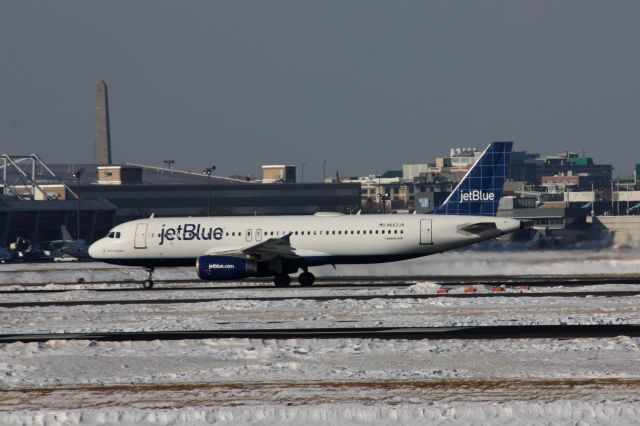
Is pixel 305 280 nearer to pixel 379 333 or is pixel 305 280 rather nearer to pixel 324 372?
pixel 379 333

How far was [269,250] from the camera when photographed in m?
51.5

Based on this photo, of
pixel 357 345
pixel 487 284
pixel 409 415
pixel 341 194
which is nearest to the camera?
pixel 409 415

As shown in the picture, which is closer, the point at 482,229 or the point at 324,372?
the point at 324,372

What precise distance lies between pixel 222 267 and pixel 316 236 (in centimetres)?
480

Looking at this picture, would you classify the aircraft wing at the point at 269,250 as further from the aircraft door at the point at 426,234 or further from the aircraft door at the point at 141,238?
the aircraft door at the point at 426,234

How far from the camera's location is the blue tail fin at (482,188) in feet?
176

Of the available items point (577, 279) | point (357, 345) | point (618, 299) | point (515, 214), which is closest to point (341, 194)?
point (515, 214)

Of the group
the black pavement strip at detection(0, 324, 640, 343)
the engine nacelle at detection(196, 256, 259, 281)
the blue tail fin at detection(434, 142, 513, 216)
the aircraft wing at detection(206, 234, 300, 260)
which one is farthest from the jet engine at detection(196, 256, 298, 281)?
the black pavement strip at detection(0, 324, 640, 343)

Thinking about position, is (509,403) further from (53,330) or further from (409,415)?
(53,330)

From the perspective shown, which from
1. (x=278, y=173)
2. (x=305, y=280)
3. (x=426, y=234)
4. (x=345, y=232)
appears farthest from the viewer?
(x=278, y=173)

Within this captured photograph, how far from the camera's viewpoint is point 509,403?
18.8 metres

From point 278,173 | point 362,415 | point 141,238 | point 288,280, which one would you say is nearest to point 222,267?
point 288,280

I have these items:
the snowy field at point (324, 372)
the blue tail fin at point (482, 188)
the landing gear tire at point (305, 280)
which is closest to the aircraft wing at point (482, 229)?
the blue tail fin at point (482, 188)

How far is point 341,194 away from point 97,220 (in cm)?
4152
